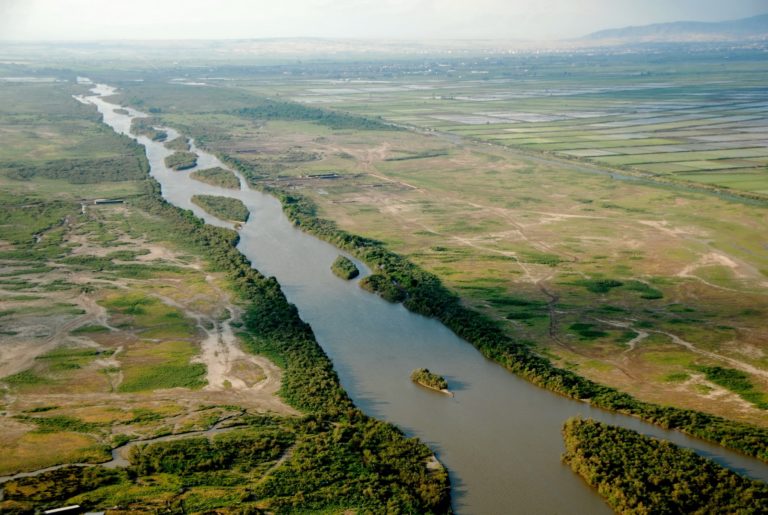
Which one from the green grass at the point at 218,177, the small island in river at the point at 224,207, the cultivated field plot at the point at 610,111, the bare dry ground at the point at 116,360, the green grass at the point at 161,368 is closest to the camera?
the bare dry ground at the point at 116,360

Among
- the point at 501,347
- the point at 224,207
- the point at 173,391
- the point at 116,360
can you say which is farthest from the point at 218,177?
the point at 501,347

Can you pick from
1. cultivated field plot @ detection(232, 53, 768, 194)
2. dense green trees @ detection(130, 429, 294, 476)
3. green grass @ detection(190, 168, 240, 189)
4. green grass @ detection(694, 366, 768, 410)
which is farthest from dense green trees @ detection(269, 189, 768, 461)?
cultivated field plot @ detection(232, 53, 768, 194)

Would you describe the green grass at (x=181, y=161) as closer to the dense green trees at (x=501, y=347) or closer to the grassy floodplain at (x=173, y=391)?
the grassy floodplain at (x=173, y=391)

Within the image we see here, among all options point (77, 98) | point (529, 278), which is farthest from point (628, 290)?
point (77, 98)

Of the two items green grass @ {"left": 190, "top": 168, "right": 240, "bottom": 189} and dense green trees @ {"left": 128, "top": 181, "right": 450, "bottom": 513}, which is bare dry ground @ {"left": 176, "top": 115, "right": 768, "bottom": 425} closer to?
green grass @ {"left": 190, "top": 168, "right": 240, "bottom": 189}

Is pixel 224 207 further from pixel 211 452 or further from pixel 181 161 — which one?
pixel 211 452

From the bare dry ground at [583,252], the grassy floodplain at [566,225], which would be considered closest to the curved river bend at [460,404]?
the grassy floodplain at [566,225]
